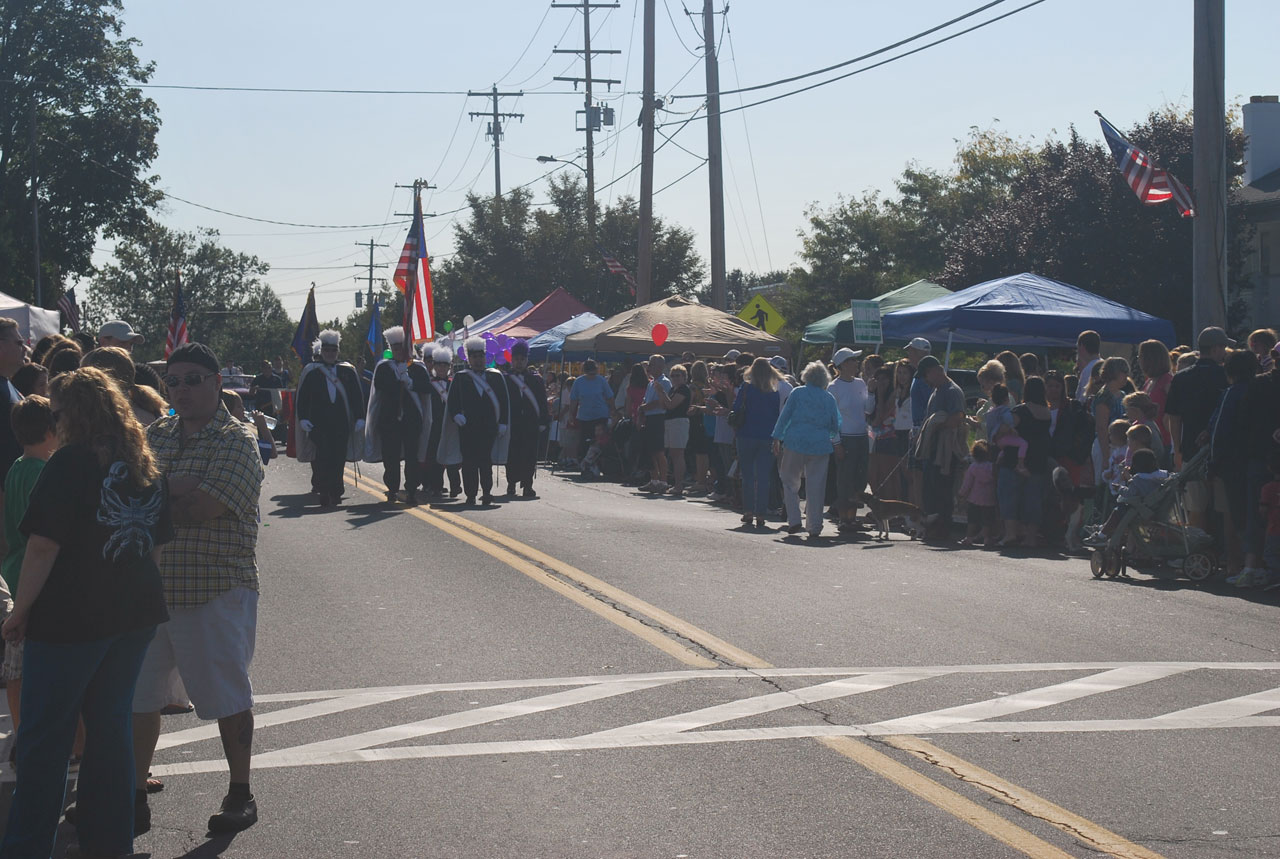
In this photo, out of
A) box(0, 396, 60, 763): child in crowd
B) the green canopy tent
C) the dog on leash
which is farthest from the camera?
the green canopy tent

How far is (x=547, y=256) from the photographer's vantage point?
64375mm

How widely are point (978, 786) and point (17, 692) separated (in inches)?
160

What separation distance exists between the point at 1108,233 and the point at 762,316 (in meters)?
15.8

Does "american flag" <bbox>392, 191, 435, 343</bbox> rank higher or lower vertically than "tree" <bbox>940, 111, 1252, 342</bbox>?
lower

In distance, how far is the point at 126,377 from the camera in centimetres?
686

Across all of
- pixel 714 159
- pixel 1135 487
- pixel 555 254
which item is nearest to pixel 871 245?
pixel 555 254

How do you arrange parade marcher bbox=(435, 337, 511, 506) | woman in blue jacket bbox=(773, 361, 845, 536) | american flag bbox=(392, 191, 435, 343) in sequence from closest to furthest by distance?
woman in blue jacket bbox=(773, 361, 845, 536) < parade marcher bbox=(435, 337, 511, 506) < american flag bbox=(392, 191, 435, 343)

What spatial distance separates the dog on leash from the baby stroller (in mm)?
2756

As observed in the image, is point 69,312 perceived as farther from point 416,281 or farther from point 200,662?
point 200,662

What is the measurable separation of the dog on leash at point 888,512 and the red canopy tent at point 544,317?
21.4 meters

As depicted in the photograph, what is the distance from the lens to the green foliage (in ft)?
206

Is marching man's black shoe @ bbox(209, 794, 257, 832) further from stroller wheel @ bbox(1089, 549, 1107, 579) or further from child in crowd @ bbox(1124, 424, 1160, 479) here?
child in crowd @ bbox(1124, 424, 1160, 479)

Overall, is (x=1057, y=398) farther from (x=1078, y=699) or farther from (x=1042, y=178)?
(x=1042, y=178)

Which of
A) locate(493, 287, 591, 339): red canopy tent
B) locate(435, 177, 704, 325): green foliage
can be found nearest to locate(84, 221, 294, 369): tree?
locate(435, 177, 704, 325): green foliage
